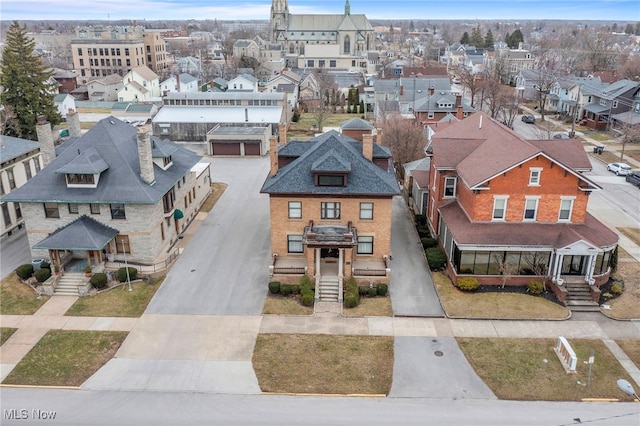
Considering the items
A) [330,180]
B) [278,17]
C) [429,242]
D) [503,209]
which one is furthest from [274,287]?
[278,17]

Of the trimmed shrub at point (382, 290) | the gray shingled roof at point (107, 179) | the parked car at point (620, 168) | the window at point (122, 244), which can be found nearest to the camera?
the trimmed shrub at point (382, 290)

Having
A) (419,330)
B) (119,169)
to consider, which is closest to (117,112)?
(119,169)

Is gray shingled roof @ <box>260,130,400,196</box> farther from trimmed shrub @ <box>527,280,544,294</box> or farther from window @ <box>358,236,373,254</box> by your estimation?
trimmed shrub @ <box>527,280,544,294</box>

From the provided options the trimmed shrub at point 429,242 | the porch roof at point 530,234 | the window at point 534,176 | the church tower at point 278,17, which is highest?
the church tower at point 278,17

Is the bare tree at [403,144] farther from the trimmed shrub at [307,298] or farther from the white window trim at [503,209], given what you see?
the trimmed shrub at [307,298]

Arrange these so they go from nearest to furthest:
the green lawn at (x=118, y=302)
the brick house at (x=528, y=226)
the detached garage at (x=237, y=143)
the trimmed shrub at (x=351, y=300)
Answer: the green lawn at (x=118, y=302) → the trimmed shrub at (x=351, y=300) → the brick house at (x=528, y=226) → the detached garage at (x=237, y=143)

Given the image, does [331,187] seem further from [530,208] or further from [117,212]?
[117,212]

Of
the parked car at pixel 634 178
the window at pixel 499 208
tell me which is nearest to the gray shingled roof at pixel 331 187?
the window at pixel 499 208

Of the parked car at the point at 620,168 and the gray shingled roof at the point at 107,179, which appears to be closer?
the gray shingled roof at the point at 107,179
